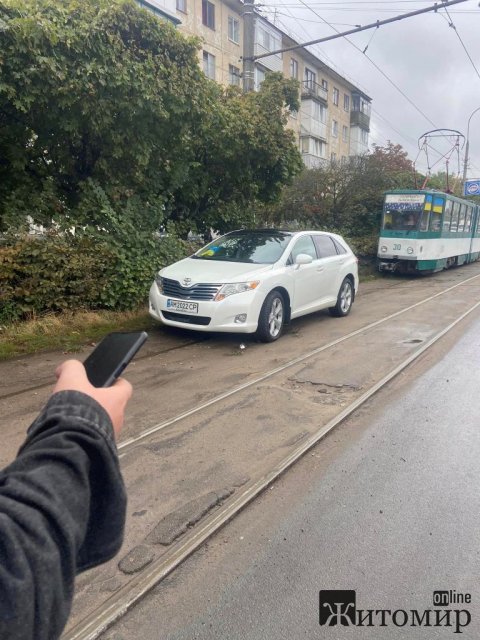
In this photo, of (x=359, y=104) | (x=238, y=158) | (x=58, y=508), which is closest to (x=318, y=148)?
(x=359, y=104)

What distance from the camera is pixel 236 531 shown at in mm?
2992

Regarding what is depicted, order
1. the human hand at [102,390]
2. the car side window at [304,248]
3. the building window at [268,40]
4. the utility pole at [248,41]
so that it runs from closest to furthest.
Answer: the human hand at [102,390] → the car side window at [304,248] → the utility pole at [248,41] → the building window at [268,40]

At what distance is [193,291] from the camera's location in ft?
23.3

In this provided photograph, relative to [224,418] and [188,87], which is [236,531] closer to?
[224,418]

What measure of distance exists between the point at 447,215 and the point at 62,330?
17.0 meters

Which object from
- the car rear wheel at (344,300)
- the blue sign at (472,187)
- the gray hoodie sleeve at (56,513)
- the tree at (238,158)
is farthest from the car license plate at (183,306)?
the blue sign at (472,187)

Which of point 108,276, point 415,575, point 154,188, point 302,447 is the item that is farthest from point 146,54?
point 415,575

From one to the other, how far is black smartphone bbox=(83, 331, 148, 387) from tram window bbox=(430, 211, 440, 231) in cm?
1868

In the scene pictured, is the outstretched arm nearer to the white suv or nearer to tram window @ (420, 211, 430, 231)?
the white suv

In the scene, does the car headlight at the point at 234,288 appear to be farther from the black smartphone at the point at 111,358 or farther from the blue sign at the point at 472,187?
the blue sign at the point at 472,187

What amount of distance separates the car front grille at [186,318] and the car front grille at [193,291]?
26 centimetres

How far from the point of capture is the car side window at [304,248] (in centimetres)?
820

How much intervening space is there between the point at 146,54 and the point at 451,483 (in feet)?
24.0

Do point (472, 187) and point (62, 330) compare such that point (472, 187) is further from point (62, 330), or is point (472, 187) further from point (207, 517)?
point (207, 517)
